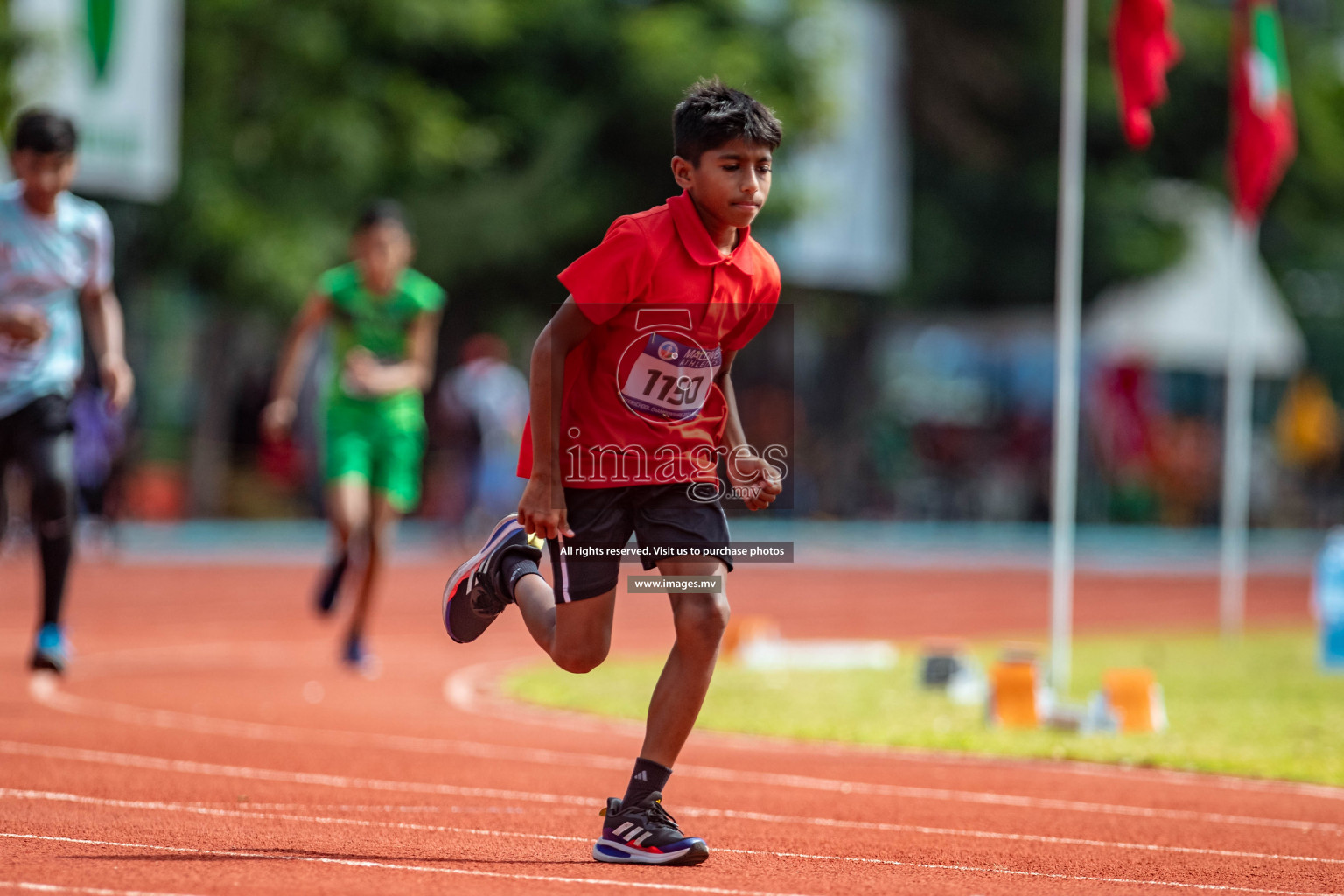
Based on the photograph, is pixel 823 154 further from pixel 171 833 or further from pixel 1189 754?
pixel 171 833

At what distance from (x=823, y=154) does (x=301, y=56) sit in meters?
10.6

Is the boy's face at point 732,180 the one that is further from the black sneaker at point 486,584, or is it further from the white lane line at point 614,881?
the white lane line at point 614,881

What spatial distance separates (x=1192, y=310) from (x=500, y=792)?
84.9 ft

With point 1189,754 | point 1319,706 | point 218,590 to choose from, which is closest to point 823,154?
point 218,590

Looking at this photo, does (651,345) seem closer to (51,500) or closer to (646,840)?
(646,840)

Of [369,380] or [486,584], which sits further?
[369,380]

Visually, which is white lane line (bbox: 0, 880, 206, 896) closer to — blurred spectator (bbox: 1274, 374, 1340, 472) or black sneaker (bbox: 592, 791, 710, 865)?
black sneaker (bbox: 592, 791, 710, 865)

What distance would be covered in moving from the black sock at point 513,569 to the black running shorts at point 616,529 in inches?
13.3

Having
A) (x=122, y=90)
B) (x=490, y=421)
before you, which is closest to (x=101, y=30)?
(x=122, y=90)

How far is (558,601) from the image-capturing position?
17.1 ft

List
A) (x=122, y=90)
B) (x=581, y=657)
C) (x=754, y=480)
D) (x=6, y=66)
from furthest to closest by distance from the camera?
(x=6, y=66) < (x=122, y=90) < (x=754, y=480) < (x=581, y=657)

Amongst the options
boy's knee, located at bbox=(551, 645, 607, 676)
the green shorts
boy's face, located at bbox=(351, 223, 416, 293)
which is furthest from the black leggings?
boy's knee, located at bbox=(551, 645, 607, 676)

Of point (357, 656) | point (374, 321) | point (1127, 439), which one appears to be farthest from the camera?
→ point (1127, 439)

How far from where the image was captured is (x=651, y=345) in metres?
5.12
